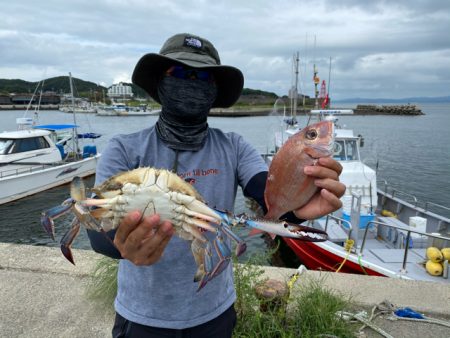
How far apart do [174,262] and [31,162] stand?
1831 centimetres

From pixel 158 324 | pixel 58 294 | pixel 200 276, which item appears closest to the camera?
pixel 200 276

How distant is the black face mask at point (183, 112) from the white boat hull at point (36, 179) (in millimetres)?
16856

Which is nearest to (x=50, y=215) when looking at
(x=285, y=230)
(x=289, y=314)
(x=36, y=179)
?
(x=285, y=230)

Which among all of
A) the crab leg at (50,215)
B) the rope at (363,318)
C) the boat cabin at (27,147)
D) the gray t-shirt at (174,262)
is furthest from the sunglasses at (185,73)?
the boat cabin at (27,147)

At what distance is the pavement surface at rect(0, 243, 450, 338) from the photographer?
12.8 ft

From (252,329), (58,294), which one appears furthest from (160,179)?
(58,294)

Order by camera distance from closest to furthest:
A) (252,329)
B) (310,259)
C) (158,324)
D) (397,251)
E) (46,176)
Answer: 1. (158,324)
2. (252,329)
3. (397,251)
4. (310,259)
5. (46,176)

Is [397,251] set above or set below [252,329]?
below

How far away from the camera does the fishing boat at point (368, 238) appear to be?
7.83 meters

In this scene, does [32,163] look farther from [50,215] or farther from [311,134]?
[311,134]

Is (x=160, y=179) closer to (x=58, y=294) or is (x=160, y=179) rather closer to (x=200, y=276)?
(x=200, y=276)

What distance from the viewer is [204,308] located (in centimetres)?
212

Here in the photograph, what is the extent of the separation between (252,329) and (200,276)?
199 centimetres

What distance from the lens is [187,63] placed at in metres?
2.09
